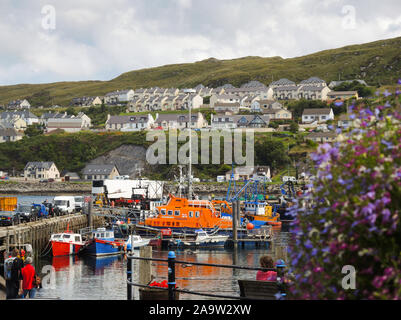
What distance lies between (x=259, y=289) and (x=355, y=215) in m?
5.34

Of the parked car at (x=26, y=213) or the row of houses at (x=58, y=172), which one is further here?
the row of houses at (x=58, y=172)

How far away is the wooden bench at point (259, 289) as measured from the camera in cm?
993

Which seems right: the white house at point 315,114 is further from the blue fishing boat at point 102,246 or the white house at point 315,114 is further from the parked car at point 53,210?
the blue fishing boat at point 102,246

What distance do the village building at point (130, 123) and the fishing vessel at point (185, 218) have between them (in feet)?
377

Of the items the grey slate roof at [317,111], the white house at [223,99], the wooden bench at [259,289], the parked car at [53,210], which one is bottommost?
the parked car at [53,210]

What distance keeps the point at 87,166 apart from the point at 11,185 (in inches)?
734

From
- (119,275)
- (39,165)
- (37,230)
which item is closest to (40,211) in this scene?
(37,230)

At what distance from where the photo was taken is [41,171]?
137500mm

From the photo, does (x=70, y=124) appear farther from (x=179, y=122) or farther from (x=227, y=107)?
(x=227, y=107)

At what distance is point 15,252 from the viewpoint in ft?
43.7

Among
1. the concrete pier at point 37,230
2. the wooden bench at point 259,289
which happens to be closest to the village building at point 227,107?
the concrete pier at point 37,230

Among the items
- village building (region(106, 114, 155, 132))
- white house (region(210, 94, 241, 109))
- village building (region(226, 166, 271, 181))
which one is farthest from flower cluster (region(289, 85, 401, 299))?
white house (region(210, 94, 241, 109))

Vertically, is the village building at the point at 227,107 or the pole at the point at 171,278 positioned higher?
the village building at the point at 227,107
